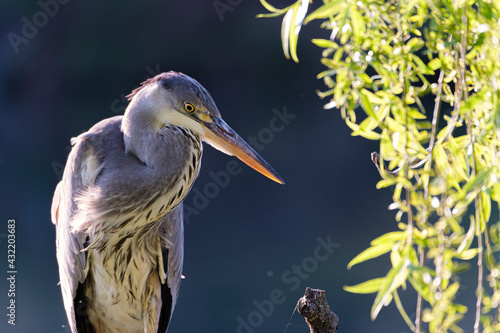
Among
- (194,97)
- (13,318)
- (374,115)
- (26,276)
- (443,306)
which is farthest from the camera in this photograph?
(26,276)

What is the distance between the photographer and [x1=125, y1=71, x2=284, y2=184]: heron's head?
1482 millimetres

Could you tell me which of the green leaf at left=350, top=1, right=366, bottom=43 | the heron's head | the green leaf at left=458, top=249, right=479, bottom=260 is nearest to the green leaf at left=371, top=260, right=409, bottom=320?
the green leaf at left=458, top=249, right=479, bottom=260

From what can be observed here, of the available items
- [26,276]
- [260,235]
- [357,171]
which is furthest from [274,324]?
[26,276]

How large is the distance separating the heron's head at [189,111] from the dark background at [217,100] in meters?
2.84

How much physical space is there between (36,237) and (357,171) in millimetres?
2385

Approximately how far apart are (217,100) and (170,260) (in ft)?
9.57

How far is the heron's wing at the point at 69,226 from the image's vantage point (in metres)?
1.68

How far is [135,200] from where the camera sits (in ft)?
5.13

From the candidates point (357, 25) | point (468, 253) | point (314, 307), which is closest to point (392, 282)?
point (468, 253)

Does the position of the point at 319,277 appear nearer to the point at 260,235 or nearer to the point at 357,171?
the point at 260,235

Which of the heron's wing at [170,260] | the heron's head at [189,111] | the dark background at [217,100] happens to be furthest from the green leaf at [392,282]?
the dark background at [217,100]

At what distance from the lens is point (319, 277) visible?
4.09 m

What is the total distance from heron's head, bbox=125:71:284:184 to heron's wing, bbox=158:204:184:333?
1.42ft

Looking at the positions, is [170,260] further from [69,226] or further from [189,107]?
[189,107]
